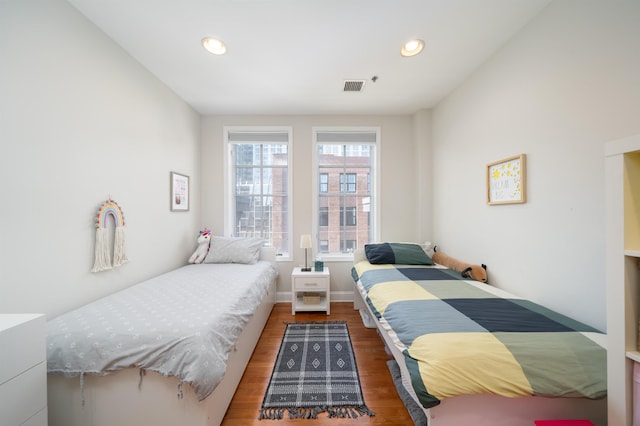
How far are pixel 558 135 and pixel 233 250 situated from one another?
3.09 metres

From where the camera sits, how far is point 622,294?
78 cm

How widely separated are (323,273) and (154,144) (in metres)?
2.30

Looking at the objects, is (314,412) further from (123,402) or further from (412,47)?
(412,47)

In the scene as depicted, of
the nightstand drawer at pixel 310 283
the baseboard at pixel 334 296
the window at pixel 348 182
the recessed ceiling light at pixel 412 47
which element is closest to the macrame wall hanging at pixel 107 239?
the nightstand drawer at pixel 310 283

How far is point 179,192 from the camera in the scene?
8.98 ft

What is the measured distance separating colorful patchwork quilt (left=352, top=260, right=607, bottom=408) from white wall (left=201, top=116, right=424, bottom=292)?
5.79ft

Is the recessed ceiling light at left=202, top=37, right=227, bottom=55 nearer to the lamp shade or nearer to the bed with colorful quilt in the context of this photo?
the lamp shade

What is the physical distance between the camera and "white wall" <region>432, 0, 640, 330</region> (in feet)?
3.95

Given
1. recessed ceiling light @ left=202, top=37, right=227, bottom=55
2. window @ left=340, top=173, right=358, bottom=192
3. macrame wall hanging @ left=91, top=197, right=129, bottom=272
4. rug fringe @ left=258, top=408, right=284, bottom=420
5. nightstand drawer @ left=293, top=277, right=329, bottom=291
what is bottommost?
rug fringe @ left=258, top=408, right=284, bottom=420

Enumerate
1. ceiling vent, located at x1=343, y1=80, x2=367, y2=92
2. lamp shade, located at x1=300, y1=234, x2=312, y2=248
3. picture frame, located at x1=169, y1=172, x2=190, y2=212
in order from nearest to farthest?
ceiling vent, located at x1=343, y1=80, x2=367, y2=92 < picture frame, located at x1=169, y1=172, x2=190, y2=212 < lamp shade, located at x1=300, y1=234, x2=312, y2=248

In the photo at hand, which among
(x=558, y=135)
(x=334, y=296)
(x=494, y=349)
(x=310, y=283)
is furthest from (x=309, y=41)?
(x=334, y=296)

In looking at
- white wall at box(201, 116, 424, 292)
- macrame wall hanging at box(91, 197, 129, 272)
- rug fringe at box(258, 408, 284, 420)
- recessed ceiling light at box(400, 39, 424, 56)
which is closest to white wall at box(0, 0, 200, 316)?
macrame wall hanging at box(91, 197, 129, 272)

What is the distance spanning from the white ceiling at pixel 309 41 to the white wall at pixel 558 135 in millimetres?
290

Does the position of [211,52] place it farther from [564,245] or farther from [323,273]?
[564,245]
